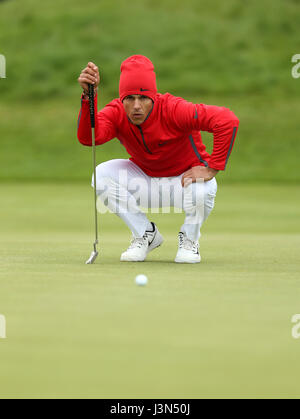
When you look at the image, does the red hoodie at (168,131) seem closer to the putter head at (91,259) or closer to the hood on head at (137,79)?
the hood on head at (137,79)

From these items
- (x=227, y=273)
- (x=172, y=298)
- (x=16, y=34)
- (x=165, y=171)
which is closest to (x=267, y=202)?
(x=165, y=171)

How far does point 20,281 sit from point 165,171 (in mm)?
1689

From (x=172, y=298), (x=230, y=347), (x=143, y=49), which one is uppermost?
(x=143, y=49)

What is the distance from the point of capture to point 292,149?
18672 mm

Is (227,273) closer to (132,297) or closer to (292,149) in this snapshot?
(132,297)

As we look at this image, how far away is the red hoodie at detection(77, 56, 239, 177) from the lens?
17.0 feet

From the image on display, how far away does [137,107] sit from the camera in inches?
202

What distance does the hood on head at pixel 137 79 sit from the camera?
515 centimetres
